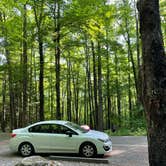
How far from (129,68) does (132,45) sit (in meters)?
2.76

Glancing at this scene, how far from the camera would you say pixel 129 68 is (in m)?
28.8

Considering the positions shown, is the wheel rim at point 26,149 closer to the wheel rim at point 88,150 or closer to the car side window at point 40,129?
the car side window at point 40,129

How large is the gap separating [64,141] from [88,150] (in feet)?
3.39

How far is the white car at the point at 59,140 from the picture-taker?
33.1 feet

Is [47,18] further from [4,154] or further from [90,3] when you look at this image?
[4,154]

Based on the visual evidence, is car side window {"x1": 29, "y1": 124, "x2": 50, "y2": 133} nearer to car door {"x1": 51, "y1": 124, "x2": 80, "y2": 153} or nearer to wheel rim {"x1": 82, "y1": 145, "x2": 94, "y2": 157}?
car door {"x1": 51, "y1": 124, "x2": 80, "y2": 153}

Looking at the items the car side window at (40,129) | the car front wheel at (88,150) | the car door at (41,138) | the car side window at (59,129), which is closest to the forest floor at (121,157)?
the car front wheel at (88,150)

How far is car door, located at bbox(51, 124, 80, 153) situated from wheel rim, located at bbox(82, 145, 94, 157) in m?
0.33

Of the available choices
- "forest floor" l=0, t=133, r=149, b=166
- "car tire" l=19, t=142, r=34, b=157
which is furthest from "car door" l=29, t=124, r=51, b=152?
"forest floor" l=0, t=133, r=149, b=166

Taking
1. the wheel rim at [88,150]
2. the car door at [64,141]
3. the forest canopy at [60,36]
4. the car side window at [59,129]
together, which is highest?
the forest canopy at [60,36]

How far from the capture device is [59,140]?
10.4 metres

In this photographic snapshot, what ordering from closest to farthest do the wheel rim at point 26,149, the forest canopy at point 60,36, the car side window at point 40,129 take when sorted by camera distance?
the wheel rim at point 26,149
the car side window at point 40,129
the forest canopy at point 60,36

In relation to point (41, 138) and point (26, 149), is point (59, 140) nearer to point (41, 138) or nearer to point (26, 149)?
point (41, 138)

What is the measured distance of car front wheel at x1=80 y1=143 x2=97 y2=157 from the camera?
397 inches
